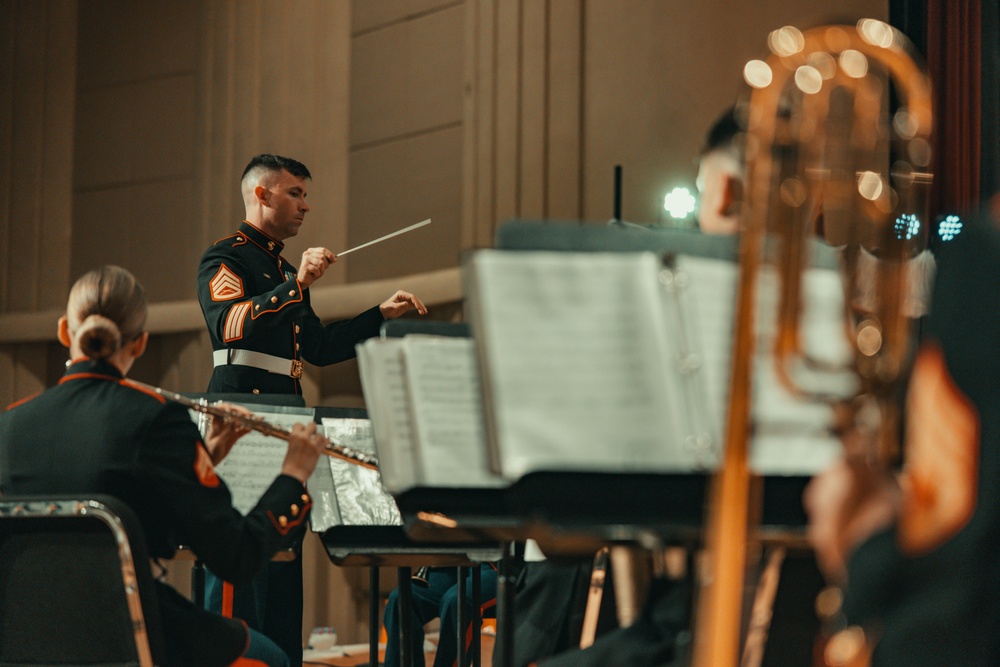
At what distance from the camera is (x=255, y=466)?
2.65 meters

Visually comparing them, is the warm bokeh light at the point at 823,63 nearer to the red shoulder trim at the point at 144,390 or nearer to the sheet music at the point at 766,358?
the sheet music at the point at 766,358

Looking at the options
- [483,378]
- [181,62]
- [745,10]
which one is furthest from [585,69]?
[483,378]

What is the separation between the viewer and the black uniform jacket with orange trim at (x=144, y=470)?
1.83 metres

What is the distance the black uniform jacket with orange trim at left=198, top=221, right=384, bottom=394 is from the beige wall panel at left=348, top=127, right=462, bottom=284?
1570 millimetres

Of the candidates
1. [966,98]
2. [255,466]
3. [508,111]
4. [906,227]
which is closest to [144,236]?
[508,111]

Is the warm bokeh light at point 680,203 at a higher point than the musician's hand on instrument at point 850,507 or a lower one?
higher

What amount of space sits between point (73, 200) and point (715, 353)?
5.75 m

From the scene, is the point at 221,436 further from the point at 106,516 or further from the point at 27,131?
the point at 27,131

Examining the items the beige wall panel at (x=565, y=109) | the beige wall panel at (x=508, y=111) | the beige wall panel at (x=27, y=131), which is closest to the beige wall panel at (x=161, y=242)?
the beige wall panel at (x=27, y=131)

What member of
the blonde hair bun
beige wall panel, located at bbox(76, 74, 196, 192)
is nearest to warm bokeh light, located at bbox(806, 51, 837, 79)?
the blonde hair bun

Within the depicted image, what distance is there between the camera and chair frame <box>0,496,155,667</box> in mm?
1651

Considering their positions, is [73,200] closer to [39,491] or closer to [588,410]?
[39,491]

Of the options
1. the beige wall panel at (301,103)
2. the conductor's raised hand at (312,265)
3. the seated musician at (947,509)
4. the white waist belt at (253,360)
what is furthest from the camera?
the beige wall panel at (301,103)

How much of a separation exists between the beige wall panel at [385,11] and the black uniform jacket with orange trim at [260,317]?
2094mm
